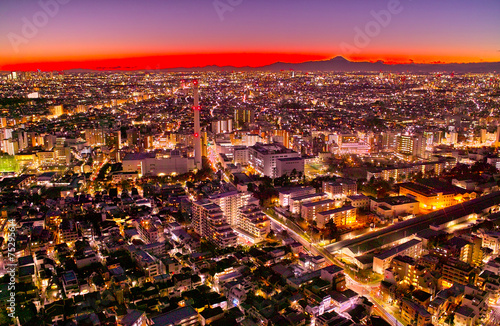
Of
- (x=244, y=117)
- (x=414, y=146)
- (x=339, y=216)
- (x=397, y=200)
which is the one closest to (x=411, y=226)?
(x=397, y=200)

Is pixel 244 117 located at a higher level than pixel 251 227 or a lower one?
higher

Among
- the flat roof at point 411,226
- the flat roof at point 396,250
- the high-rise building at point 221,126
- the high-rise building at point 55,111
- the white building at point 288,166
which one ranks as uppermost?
the high-rise building at point 55,111

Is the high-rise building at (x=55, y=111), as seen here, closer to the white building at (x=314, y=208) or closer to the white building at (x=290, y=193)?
the white building at (x=290, y=193)

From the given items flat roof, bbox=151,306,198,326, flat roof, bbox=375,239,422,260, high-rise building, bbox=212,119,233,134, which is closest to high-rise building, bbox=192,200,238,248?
flat roof, bbox=151,306,198,326

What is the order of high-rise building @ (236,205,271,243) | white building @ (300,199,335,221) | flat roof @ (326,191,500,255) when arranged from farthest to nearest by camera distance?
white building @ (300,199,335,221) < high-rise building @ (236,205,271,243) < flat roof @ (326,191,500,255)

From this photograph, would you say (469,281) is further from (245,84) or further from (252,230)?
(245,84)

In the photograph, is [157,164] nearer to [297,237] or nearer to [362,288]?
[297,237]

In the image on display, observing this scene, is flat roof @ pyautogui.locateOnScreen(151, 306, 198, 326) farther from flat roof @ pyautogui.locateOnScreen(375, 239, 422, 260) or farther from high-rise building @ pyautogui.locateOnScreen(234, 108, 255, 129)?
high-rise building @ pyautogui.locateOnScreen(234, 108, 255, 129)

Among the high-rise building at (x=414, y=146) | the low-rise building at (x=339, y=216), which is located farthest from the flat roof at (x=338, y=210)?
the high-rise building at (x=414, y=146)
